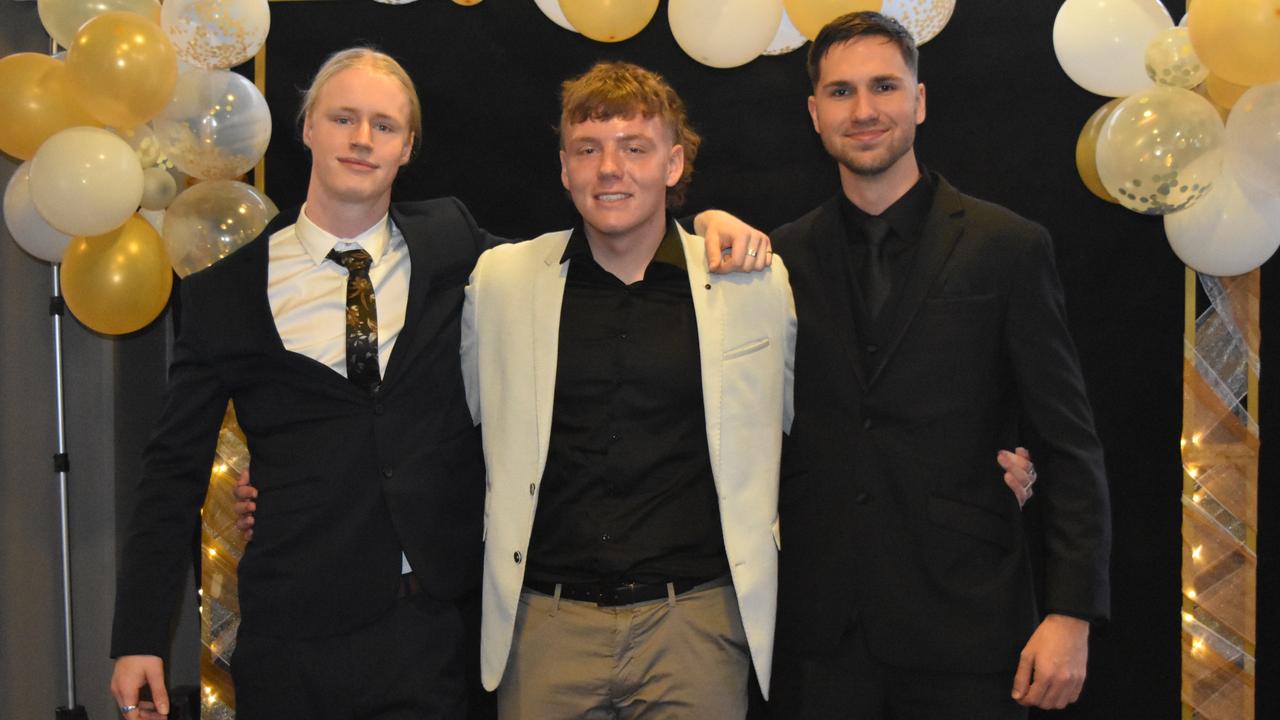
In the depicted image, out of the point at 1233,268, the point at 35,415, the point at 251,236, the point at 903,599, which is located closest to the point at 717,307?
the point at 903,599

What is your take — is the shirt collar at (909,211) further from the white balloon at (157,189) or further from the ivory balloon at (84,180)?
the white balloon at (157,189)

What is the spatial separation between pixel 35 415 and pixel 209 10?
1.61 m

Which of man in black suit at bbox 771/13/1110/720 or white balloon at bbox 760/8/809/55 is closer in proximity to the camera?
man in black suit at bbox 771/13/1110/720

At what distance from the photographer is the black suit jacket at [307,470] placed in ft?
7.61

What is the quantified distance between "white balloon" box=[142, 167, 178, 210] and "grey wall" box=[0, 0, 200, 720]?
675 millimetres

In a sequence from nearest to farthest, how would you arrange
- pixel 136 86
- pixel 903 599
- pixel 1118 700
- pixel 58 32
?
pixel 903 599, pixel 136 86, pixel 58 32, pixel 1118 700

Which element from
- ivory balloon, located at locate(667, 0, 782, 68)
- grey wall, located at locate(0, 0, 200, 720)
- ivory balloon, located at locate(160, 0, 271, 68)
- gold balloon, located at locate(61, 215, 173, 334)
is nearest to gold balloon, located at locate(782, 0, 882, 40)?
ivory balloon, located at locate(667, 0, 782, 68)

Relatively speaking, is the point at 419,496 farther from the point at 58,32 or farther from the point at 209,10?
the point at 58,32

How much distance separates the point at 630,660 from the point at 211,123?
194cm

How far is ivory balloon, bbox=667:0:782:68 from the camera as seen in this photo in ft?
10.2

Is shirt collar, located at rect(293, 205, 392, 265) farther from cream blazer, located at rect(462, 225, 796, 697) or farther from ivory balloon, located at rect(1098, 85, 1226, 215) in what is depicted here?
ivory balloon, located at rect(1098, 85, 1226, 215)

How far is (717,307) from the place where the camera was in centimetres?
230

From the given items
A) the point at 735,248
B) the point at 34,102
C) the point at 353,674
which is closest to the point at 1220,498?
the point at 735,248

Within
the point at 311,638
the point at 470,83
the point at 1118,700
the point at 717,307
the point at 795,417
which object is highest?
the point at 470,83
